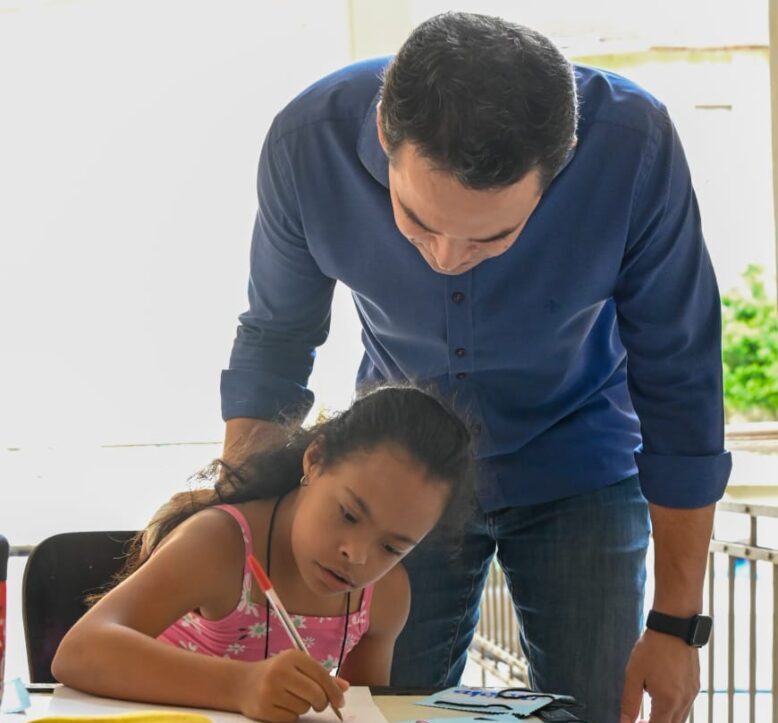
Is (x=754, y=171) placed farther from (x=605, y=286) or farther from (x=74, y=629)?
(x=74, y=629)

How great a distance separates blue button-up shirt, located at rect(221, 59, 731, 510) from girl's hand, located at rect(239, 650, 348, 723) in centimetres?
59

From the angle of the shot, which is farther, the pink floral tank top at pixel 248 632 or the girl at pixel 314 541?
the pink floral tank top at pixel 248 632

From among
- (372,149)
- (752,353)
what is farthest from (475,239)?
(752,353)

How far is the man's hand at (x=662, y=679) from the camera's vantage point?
140cm

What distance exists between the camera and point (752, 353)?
7.32 metres

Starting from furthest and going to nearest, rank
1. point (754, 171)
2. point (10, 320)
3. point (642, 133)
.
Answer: point (754, 171), point (10, 320), point (642, 133)

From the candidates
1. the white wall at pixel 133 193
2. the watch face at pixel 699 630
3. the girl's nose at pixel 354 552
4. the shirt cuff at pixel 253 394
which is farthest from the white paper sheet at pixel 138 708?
the white wall at pixel 133 193

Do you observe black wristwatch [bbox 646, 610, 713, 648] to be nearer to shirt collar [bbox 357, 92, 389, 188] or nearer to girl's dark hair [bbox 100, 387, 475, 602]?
girl's dark hair [bbox 100, 387, 475, 602]

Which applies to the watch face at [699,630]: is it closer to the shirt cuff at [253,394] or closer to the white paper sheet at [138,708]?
the white paper sheet at [138,708]

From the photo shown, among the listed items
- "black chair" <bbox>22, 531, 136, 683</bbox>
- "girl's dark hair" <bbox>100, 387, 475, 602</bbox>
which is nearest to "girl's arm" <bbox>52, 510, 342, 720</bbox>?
"girl's dark hair" <bbox>100, 387, 475, 602</bbox>

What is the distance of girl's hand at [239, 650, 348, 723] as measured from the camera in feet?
3.46

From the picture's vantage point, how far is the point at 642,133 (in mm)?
1396

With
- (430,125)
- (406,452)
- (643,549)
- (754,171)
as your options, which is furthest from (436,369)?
(754,171)

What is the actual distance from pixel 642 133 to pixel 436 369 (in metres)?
0.43
